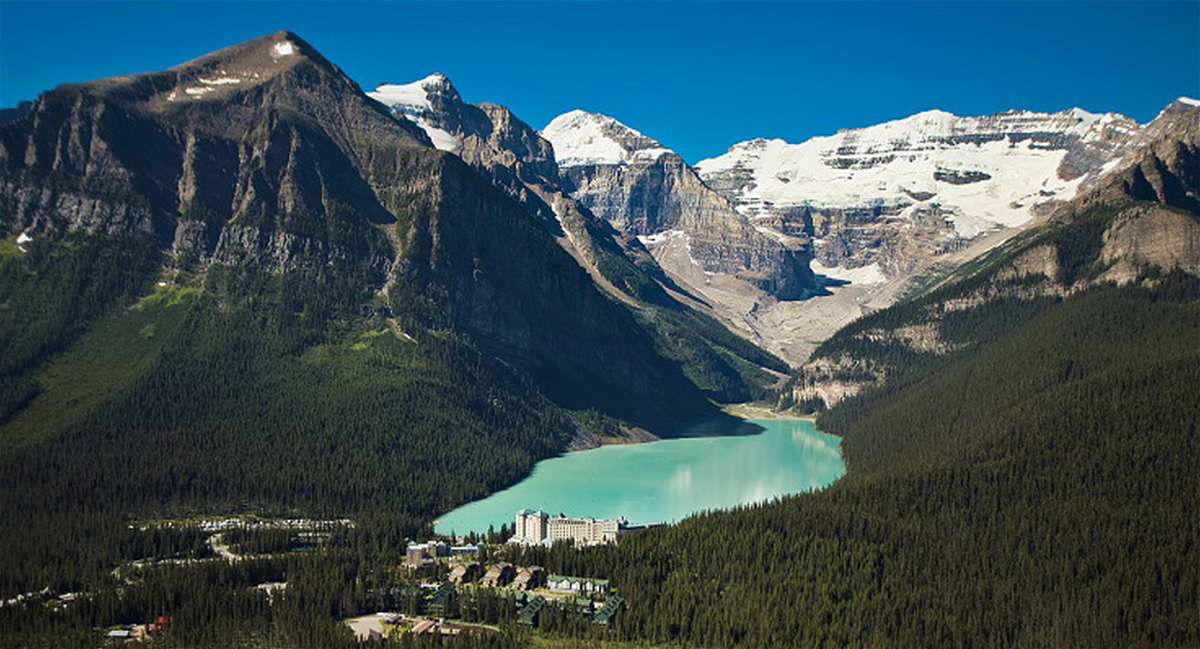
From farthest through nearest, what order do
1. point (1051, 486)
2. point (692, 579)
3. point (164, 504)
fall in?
point (164, 504)
point (1051, 486)
point (692, 579)

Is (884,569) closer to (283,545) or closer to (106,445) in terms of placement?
(283,545)

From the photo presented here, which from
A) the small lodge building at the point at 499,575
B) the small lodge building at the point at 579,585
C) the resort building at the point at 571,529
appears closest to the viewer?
the small lodge building at the point at 579,585

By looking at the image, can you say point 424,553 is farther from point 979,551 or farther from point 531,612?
point 979,551

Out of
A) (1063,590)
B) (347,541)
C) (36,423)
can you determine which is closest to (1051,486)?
(1063,590)

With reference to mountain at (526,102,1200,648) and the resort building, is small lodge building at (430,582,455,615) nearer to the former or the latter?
mountain at (526,102,1200,648)

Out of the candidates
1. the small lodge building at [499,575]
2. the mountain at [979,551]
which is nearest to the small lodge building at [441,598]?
the small lodge building at [499,575]

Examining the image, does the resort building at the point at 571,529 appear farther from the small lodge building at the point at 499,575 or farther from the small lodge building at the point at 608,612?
the small lodge building at the point at 608,612

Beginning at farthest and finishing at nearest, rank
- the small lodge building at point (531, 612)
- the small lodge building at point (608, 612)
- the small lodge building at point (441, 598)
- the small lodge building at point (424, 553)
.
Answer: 1. the small lodge building at point (424, 553)
2. the small lodge building at point (441, 598)
3. the small lodge building at point (531, 612)
4. the small lodge building at point (608, 612)
